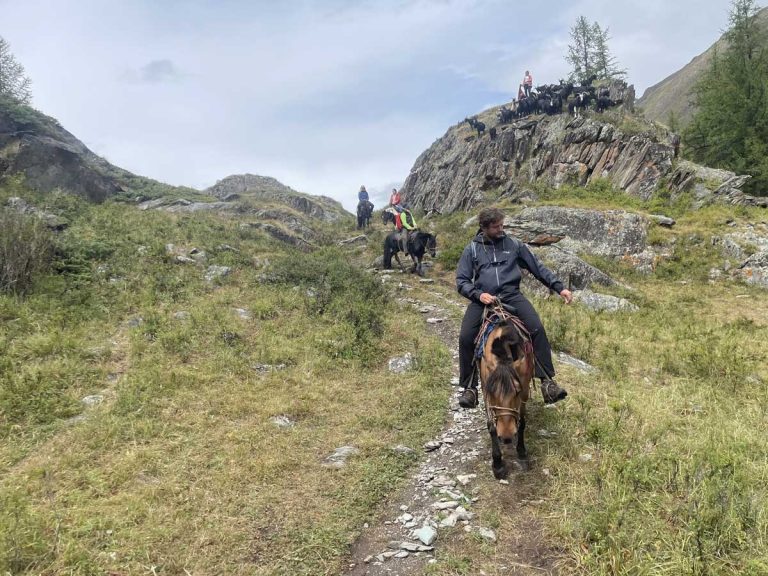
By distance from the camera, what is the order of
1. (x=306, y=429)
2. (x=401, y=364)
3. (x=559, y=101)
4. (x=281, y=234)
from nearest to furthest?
(x=306, y=429) < (x=401, y=364) < (x=281, y=234) < (x=559, y=101)

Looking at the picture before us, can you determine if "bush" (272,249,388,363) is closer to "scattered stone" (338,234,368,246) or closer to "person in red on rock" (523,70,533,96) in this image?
"scattered stone" (338,234,368,246)

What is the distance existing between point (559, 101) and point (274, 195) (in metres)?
33.5

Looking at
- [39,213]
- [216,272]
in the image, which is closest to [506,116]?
[216,272]

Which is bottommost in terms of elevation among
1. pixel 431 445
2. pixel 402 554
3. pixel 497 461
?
pixel 402 554

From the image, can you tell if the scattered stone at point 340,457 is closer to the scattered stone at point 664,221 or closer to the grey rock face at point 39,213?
the grey rock face at point 39,213

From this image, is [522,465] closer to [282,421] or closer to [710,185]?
[282,421]

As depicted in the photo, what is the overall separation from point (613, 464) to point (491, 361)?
173 cm

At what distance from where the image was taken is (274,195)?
174ft

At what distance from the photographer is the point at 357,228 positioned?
3459cm

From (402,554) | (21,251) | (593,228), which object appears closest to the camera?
(402,554)

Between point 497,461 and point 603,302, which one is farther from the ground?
point 603,302

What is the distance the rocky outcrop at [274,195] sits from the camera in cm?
4922

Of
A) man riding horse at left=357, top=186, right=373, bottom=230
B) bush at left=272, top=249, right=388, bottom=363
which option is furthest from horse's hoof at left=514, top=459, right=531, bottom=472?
man riding horse at left=357, top=186, right=373, bottom=230

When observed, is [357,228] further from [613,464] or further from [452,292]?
[613,464]
